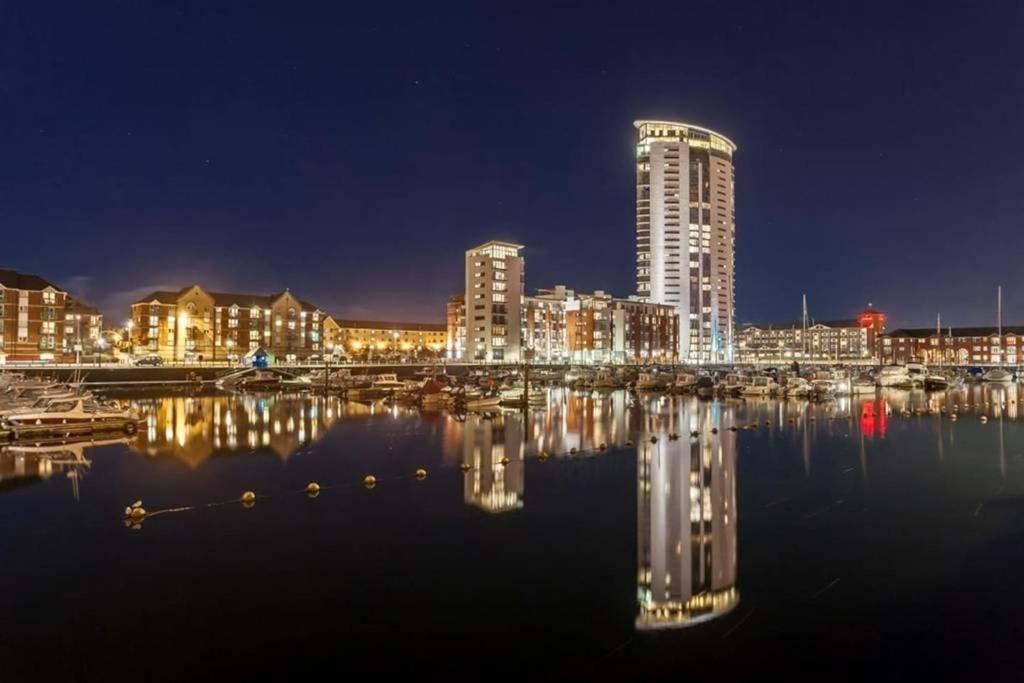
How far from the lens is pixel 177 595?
10055mm

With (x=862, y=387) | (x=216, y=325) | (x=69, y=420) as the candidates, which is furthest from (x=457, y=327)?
(x=69, y=420)

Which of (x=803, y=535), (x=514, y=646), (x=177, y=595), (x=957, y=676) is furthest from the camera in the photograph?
(x=803, y=535)

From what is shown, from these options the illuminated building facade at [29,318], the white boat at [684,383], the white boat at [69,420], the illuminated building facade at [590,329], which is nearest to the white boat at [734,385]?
the white boat at [684,383]

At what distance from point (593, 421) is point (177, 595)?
27.0 m

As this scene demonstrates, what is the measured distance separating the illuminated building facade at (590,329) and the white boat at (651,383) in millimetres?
54052

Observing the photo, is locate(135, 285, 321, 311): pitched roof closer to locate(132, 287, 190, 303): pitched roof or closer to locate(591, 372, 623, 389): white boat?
locate(132, 287, 190, 303): pitched roof

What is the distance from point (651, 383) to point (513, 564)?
5466 centimetres

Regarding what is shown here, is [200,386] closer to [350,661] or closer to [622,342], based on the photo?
[350,661]

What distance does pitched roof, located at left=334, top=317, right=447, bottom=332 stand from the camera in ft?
456

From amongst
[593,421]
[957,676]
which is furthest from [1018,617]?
[593,421]

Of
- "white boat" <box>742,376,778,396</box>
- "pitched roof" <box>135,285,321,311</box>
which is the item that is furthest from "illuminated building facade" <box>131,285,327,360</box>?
"white boat" <box>742,376,778,396</box>

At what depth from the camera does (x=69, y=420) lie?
2798cm

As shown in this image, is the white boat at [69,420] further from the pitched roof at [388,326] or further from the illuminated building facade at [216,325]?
the pitched roof at [388,326]

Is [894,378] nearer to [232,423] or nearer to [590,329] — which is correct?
[590,329]
